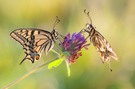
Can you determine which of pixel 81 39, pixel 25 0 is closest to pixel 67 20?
pixel 25 0

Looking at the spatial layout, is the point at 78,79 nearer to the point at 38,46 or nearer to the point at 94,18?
the point at 94,18

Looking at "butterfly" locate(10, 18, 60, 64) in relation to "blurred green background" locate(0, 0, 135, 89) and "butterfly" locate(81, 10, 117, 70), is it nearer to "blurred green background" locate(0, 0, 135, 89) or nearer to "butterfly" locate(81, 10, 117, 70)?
"butterfly" locate(81, 10, 117, 70)

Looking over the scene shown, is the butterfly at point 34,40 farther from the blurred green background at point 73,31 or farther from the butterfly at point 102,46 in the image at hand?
the blurred green background at point 73,31

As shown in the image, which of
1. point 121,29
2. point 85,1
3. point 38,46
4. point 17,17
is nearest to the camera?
point 38,46

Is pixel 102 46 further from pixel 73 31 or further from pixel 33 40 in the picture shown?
pixel 73 31

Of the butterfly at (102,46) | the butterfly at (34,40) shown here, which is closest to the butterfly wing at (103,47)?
the butterfly at (102,46)

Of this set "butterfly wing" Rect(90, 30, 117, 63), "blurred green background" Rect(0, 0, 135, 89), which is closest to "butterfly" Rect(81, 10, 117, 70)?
"butterfly wing" Rect(90, 30, 117, 63)

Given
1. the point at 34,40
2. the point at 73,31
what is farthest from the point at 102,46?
the point at 73,31
